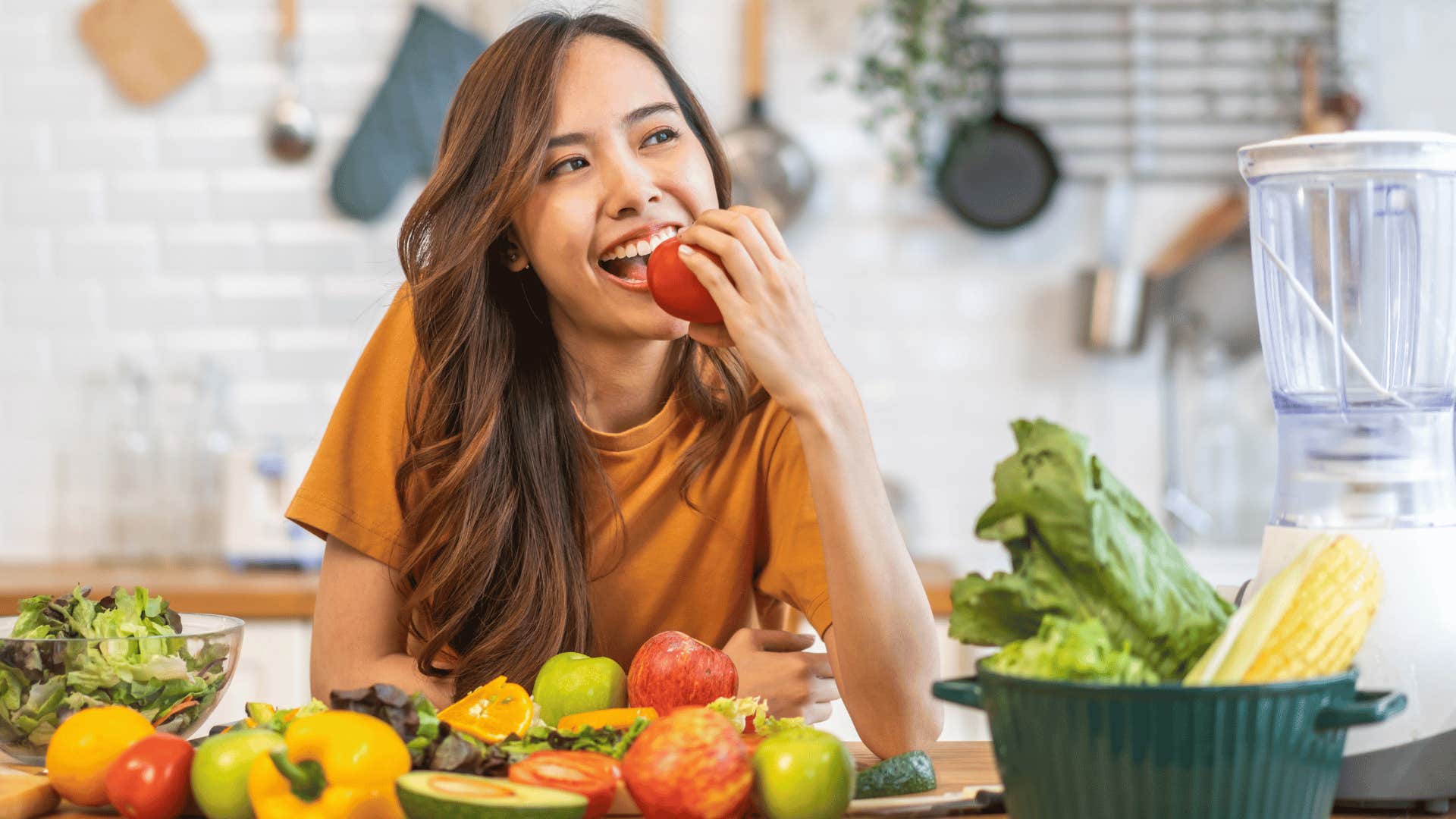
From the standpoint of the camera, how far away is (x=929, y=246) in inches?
123

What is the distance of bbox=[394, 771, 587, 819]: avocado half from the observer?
0.77 meters

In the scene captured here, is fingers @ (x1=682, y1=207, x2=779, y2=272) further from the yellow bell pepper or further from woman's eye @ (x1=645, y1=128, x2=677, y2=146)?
the yellow bell pepper

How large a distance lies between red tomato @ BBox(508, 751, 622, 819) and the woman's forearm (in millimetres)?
420

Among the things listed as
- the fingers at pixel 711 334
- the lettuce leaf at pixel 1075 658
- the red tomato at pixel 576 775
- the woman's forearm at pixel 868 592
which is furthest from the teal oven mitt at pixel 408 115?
the lettuce leaf at pixel 1075 658

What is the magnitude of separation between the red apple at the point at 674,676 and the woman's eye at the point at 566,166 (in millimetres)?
574

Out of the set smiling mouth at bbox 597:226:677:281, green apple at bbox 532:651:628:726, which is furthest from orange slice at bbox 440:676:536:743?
smiling mouth at bbox 597:226:677:281

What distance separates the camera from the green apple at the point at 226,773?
2.78ft

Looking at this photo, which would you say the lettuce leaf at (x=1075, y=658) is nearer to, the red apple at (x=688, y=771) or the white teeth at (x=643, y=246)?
the red apple at (x=688, y=771)

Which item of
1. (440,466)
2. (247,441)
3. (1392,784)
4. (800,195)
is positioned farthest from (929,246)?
(1392,784)

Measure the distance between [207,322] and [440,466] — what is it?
191 cm

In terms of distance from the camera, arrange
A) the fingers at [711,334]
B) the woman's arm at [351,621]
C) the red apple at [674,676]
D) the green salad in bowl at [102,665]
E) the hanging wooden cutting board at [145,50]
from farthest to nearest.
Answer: the hanging wooden cutting board at [145,50]
the woman's arm at [351,621]
the fingers at [711,334]
the red apple at [674,676]
the green salad in bowl at [102,665]

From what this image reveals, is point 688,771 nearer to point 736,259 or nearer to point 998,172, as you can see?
point 736,259

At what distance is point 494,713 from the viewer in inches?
41.3

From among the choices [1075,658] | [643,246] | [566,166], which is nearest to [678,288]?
[643,246]
